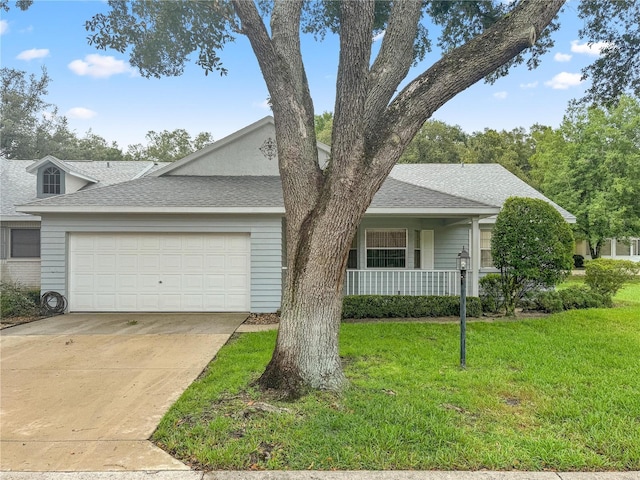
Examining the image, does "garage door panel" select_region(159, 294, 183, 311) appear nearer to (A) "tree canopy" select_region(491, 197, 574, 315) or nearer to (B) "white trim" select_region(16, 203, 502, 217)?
(B) "white trim" select_region(16, 203, 502, 217)

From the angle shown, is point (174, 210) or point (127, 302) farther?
point (127, 302)

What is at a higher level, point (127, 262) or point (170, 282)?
point (127, 262)

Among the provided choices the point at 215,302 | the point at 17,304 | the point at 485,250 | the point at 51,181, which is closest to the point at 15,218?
the point at 51,181

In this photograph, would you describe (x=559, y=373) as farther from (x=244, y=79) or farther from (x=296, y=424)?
(x=244, y=79)

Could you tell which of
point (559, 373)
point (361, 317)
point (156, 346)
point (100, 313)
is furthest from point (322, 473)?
point (100, 313)

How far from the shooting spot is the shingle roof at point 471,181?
13.0 metres

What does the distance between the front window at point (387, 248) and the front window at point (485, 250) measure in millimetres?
3057

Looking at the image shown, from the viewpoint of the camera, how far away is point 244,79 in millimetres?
10742

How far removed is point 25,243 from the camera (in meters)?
12.3

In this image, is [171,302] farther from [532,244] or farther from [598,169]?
[598,169]

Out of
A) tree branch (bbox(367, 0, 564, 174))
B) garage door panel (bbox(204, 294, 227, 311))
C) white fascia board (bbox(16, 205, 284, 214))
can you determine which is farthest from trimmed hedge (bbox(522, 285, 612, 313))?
garage door panel (bbox(204, 294, 227, 311))

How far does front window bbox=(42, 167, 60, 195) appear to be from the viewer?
12.6 metres

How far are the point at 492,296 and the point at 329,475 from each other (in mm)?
7638

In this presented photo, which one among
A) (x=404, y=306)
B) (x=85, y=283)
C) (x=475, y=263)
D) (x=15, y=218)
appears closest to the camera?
(x=404, y=306)
